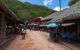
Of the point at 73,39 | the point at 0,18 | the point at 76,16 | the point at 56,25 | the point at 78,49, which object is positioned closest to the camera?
the point at 78,49

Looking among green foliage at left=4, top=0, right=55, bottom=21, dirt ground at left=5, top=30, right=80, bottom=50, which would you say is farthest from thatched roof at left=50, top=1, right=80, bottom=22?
green foliage at left=4, top=0, right=55, bottom=21

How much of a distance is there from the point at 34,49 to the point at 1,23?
6657 mm

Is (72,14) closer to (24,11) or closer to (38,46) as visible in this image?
(38,46)

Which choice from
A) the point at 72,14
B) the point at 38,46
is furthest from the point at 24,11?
the point at 38,46

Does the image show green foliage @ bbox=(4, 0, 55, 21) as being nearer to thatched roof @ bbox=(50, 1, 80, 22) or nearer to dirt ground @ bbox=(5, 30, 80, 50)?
thatched roof @ bbox=(50, 1, 80, 22)

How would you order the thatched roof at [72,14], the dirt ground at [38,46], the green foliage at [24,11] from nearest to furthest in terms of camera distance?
→ the dirt ground at [38,46], the thatched roof at [72,14], the green foliage at [24,11]

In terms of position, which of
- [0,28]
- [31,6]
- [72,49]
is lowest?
[72,49]

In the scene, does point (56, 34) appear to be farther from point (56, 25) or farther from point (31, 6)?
point (31, 6)

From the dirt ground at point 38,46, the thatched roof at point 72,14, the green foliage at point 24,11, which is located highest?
the green foliage at point 24,11

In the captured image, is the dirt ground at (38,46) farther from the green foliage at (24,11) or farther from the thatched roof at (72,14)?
the green foliage at (24,11)

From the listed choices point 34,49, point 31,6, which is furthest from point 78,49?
point 31,6

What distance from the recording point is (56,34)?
25.6 meters

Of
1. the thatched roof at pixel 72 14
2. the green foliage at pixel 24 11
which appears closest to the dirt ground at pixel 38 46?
the thatched roof at pixel 72 14

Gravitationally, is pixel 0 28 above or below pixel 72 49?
above
